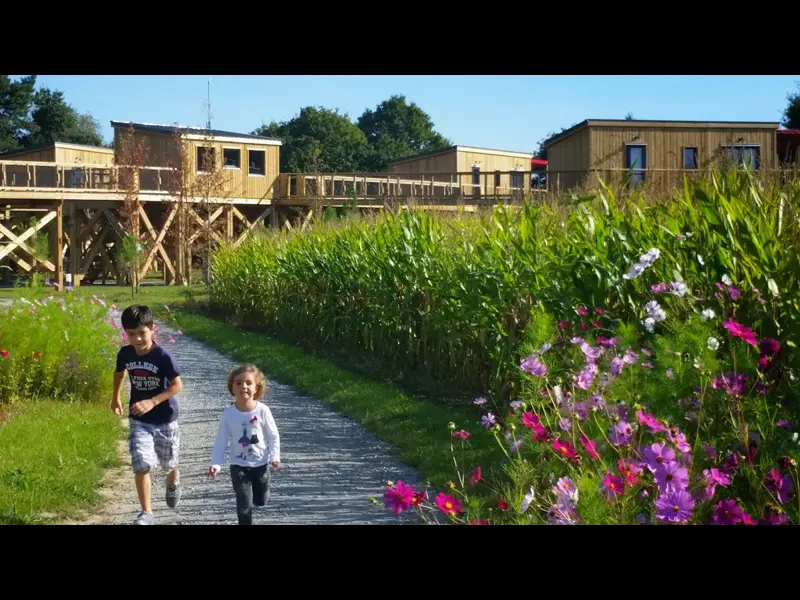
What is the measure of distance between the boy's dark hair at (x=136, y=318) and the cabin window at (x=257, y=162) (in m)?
31.8

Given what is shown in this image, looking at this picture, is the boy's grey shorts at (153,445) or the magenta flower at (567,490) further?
the boy's grey shorts at (153,445)

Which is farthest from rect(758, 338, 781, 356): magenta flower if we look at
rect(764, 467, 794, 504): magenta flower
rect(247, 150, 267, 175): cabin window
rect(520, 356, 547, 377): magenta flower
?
rect(247, 150, 267, 175): cabin window

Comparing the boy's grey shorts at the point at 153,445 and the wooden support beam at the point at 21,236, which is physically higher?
the wooden support beam at the point at 21,236

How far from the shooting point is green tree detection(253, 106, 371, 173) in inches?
2175

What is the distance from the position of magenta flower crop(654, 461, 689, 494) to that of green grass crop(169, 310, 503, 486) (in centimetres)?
254

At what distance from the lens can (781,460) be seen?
4137 millimetres

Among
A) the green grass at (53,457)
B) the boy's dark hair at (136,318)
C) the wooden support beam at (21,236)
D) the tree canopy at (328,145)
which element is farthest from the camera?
the tree canopy at (328,145)

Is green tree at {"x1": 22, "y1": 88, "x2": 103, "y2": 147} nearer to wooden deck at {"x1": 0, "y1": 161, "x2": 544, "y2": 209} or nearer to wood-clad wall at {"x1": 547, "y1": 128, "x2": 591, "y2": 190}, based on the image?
wooden deck at {"x1": 0, "y1": 161, "x2": 544, "y2": 209}

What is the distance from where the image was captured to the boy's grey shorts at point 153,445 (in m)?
5.36

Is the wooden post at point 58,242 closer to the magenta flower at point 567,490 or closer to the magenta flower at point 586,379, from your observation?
the magenta flower at point 586,379

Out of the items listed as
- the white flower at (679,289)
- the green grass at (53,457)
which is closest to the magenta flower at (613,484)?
Result: the white flower at (679,289)

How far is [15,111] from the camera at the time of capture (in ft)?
157
